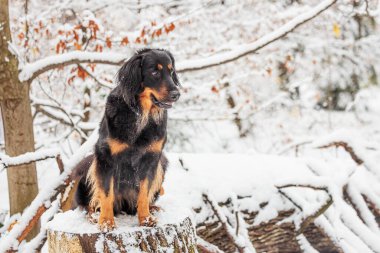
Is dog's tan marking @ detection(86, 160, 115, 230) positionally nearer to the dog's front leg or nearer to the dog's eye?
the dog's front leg

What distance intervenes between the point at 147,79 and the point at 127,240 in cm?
98

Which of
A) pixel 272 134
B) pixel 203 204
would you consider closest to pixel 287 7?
pixel 272 134

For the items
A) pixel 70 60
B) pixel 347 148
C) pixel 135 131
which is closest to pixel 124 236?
pixel 135 131

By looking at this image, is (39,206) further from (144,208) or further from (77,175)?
(144,208)

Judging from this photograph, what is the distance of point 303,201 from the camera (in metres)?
4.77

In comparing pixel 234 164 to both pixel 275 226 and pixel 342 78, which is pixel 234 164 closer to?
pixel 275 226

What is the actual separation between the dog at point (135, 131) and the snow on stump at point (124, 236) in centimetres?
8

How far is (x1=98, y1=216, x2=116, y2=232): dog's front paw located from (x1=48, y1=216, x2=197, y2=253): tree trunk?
0.03 meters

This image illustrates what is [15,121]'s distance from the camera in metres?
4.54

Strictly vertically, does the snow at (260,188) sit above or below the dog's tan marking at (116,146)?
below

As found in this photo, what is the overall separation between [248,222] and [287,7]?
6917 mm

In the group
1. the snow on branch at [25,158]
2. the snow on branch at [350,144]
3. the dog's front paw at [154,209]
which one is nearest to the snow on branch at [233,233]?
the dog's front paw at [154,209]

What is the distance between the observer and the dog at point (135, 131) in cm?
287

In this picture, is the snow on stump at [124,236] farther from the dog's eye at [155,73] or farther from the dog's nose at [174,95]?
the dog's eye at [155,73]
